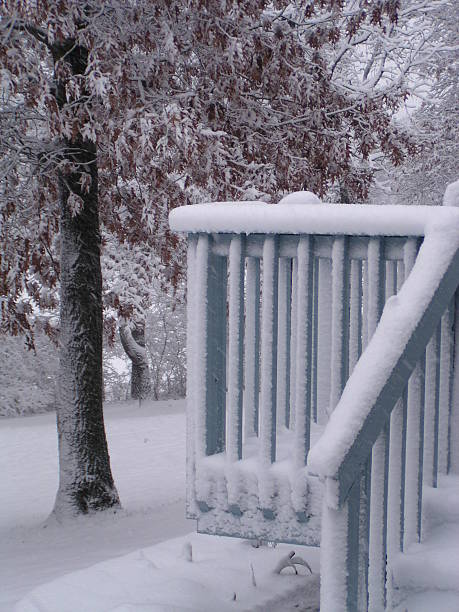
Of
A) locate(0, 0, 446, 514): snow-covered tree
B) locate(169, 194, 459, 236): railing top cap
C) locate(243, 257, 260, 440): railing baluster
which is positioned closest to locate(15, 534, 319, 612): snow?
locate(243, 257, 260, 440): railing baluster

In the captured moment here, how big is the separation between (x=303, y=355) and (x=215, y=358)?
470 mm

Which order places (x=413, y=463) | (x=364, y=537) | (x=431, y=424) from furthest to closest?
(x=431, y=424) < (x=413, y=463) < (x=364, y=537)

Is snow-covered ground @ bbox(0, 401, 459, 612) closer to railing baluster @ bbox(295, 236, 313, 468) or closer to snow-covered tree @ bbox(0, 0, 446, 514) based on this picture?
railing baluster @ bbox(295, 236, 313, 468)

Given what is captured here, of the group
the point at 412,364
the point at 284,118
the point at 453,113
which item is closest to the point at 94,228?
the point at 284,118

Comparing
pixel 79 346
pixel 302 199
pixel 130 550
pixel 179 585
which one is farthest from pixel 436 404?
pixel 79 346

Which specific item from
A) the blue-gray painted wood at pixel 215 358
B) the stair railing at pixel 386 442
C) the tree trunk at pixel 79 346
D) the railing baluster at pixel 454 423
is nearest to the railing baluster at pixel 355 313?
the stair railing at pixel 386 442

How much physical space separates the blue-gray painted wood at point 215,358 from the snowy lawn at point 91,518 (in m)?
1.80

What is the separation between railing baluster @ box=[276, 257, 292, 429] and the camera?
11.8 feet

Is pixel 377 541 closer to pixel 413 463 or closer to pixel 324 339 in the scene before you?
pixel 413 463

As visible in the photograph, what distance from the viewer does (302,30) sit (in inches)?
354

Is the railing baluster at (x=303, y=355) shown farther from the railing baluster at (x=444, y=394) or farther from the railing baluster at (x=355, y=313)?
the railing baluster at (x=444, y=394)

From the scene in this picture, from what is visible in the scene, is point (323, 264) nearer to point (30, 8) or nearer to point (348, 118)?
point (30, 8)

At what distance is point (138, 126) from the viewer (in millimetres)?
7055

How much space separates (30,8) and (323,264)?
409cm
